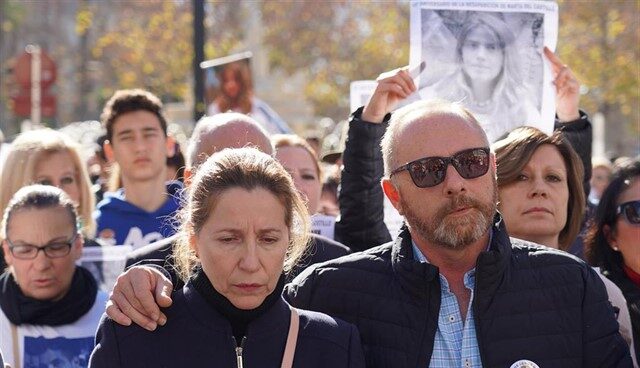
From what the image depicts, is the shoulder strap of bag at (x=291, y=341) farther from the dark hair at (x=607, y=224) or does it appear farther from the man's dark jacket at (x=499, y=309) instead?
the dark hair at (x=607, y=224)

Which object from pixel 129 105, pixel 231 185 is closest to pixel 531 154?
pixel 231 185

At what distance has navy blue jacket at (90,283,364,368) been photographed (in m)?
3.52

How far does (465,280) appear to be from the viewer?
382cm

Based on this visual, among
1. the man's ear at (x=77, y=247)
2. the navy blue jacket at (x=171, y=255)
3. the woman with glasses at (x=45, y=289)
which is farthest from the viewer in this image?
the man's ear at (x=77, y=247)

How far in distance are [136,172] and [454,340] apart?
3.34 m

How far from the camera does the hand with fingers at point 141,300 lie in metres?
3.56

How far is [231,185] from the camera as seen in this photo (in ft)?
11.9

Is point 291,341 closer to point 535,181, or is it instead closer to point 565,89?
point 535,181

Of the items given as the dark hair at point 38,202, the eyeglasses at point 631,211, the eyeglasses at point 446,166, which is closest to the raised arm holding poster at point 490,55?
the eyeglasses at point 631,211

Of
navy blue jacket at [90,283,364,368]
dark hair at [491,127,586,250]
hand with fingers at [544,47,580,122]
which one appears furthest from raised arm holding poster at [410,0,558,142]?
navy blue jacket at [90,283,364,368]

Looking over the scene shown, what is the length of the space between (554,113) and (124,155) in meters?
2.47

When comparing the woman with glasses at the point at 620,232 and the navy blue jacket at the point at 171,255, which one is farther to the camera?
the woman with glasses at the point at 620,232

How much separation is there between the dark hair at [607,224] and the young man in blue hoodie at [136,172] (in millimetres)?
2365

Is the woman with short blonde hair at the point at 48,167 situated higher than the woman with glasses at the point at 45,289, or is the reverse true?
the woman with short blonde hair at the point at 48,167
